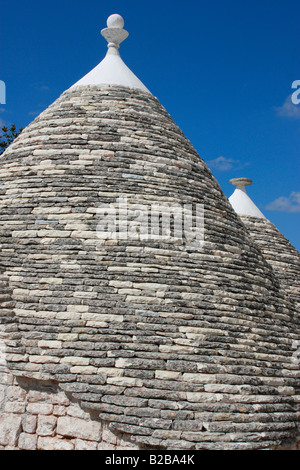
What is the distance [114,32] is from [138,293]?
5.28 metres

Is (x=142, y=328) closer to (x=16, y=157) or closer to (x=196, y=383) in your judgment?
(x=196, y=383)

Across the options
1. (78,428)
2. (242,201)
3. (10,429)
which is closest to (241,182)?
(242,201)

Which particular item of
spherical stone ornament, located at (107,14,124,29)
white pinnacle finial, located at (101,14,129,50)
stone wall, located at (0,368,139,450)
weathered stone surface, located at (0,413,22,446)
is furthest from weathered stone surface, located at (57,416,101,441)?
spherical stone ornament, located at (107,14,124,29)

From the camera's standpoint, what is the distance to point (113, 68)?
7.75 meters

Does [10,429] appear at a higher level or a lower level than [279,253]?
lower

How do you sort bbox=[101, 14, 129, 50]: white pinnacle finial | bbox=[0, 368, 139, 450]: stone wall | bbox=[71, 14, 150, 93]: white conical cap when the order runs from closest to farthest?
1. bbox=[0, 368, 139, 450]: stone wall
2. bbox=[71, 14, 150, 93]: white conical cap
3. bbox=[101, 14, 129, 50]: white pinnacle finial

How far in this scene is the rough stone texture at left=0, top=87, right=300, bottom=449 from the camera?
15.1ft

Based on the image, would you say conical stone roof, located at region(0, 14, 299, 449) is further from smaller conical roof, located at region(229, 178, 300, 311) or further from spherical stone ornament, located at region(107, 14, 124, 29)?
smaller conical roof, located at region(229, 178, 300, 311)

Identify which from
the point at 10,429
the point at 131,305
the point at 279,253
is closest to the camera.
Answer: the point at 10,429

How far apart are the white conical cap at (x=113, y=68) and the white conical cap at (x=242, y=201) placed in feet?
13.5

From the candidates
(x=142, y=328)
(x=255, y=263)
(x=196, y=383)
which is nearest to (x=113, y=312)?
(x=142, y=328)

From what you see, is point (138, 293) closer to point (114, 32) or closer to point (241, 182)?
point (114, 32)

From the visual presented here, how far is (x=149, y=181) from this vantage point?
6.23m

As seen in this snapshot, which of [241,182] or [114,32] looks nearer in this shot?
[114,32]
